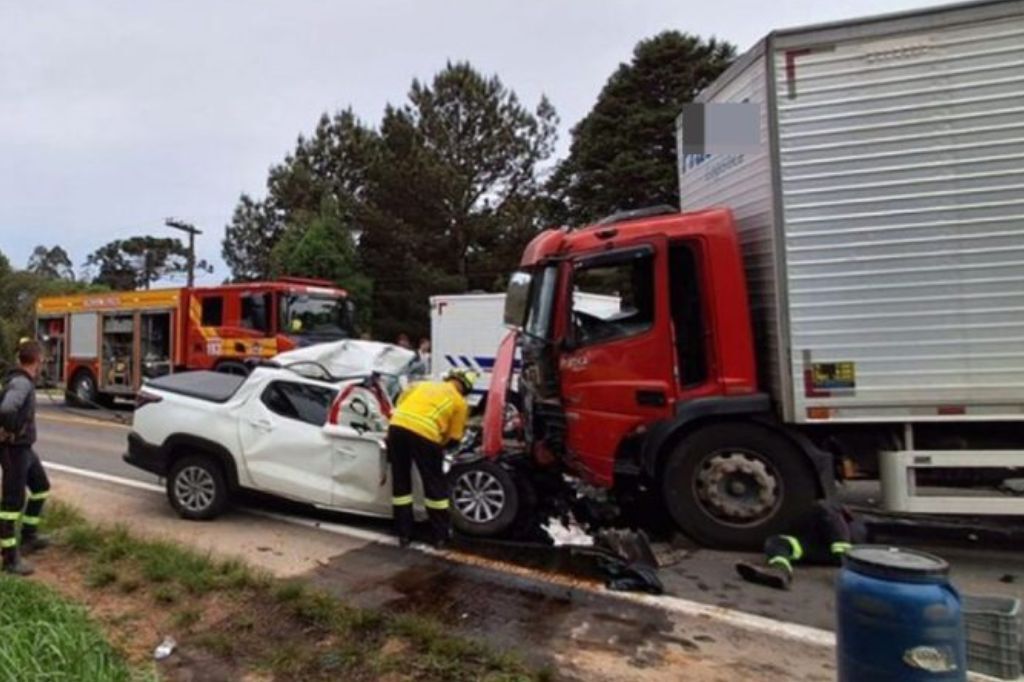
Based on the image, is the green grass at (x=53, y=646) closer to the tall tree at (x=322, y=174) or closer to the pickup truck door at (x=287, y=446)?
the pickup truck door at (x=287, y=446)

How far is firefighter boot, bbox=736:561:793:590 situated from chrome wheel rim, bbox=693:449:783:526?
1.80 feet

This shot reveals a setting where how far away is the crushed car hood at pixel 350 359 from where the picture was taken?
287 inches

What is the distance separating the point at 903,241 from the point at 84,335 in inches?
712

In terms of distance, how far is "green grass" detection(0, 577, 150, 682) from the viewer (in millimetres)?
3297

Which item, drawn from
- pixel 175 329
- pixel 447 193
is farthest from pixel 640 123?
pixel 175 329

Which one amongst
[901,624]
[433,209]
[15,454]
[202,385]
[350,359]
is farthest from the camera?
[433,209]

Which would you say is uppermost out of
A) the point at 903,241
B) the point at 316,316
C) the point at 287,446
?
the point at 316,316

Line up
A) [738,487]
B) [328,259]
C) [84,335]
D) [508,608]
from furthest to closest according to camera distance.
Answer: [328,259]
[84,335]
[738,487]
[508,608]

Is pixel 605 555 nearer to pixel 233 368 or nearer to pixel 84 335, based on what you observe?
pixel 233 368

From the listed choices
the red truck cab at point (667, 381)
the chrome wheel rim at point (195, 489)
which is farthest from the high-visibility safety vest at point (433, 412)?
the chrome wheel rim at point (195, 489)

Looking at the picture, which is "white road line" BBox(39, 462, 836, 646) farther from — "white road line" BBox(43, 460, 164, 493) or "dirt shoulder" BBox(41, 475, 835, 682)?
"white road line" BBox(43, 460, 164, 493)

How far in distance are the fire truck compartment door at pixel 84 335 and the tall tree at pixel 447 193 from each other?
575 inches

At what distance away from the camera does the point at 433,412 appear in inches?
241

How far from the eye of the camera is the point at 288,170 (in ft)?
133
